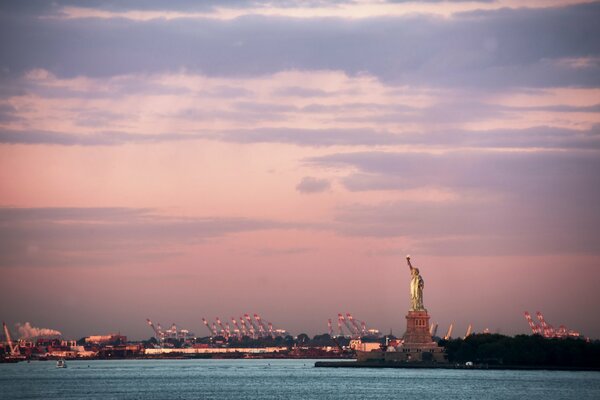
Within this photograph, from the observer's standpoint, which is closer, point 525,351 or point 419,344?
→ point 525,351

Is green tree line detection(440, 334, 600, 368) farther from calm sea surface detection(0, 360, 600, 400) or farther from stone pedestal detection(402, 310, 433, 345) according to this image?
stone pedestal detection(402, 310, 433, 345)

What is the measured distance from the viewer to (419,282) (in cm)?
17725

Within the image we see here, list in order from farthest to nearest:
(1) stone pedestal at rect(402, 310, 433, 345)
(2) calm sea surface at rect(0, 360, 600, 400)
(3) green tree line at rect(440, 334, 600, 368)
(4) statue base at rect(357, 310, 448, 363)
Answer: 1. (4) statue base at rect(357, 310, 448, 363)
2. (1) stone pedestal at rect(402, 310, 433, 345)
3. (3) green tree line at rect(440, 334, 600, 368)
4. (2) calm sea surface at rect(0, 360, 600, 400)

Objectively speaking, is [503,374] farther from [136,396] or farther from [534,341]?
[136,396]

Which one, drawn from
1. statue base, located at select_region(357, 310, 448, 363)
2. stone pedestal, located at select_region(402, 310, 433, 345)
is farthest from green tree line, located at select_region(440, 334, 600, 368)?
stone pedestal, located at select_region(402, 310, 433, 345)

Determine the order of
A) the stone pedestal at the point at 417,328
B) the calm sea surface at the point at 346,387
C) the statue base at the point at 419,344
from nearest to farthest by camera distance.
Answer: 1. the calm sea surface at the point at 346,387
2. the stone pedestal at the point at 417,328
3. the statue base at the point at 419,344

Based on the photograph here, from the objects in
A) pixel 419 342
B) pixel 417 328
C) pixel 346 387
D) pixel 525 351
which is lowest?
pixel 346 387

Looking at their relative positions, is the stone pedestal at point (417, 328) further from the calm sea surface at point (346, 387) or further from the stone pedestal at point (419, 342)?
the calm sea surface at point (346, 387)

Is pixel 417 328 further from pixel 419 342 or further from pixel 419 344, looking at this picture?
pixel 419 344

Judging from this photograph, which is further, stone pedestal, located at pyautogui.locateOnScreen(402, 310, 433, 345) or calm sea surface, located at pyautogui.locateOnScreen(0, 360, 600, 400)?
stone pedestal, located at pyautogui.locateOnScreen(402, 310, 433, 345)

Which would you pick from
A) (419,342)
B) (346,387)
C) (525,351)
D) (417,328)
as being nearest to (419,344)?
(419,342)

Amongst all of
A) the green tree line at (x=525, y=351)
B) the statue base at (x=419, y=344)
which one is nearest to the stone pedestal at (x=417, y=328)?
the statue base at (x=419, y=344)

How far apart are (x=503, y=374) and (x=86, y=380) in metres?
57.8

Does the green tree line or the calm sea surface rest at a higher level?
the green tree line
